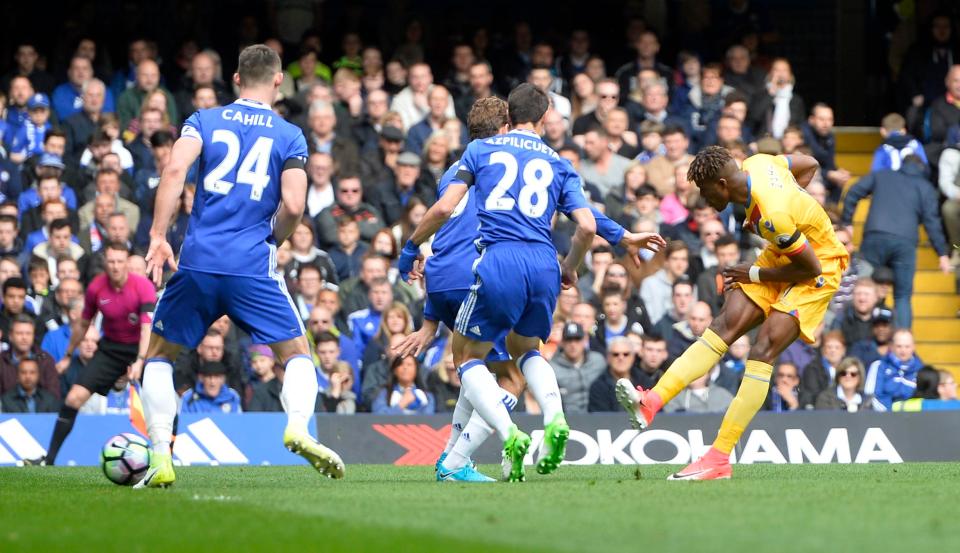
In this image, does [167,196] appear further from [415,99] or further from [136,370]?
[415,99]

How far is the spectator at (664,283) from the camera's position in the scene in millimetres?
16172

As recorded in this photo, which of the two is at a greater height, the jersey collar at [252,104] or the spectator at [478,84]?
the jersey collar at [252,104]

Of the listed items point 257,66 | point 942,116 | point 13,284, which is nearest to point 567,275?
point 257,66

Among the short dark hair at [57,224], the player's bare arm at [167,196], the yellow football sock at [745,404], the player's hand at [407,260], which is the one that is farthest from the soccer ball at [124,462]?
the short dark hair at [57,224]

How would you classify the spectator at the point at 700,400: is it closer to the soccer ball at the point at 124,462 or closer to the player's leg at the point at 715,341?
the player's leg at the point at 715,341

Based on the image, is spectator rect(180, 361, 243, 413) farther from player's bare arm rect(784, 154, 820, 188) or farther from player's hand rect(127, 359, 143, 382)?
player's bare arm rect(784, 154, 820, 188)

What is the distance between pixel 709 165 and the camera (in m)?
9.33

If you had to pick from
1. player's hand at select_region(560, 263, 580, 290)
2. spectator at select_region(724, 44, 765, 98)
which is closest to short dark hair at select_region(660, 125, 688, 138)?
spectator at select_region(724, 44, 765, 98)

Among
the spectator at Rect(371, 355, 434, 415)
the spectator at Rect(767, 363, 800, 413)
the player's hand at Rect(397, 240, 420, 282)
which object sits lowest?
the spectator at Rect(767, 363, 800, 413)

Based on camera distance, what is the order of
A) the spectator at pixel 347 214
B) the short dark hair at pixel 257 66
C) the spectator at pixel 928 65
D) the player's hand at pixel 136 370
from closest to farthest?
the short dark hair at pixel 257 66, the player's hand at pixel 136 370, the spectator at pixel 347 214, the spectator at pixel 928 65

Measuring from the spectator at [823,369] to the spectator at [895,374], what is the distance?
0.37m

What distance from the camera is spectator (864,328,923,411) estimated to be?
15.5 meters

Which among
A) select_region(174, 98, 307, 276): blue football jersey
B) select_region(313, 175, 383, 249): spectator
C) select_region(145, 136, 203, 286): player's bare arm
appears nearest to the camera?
select_region(145, 136, 203, 286): player's bare arm

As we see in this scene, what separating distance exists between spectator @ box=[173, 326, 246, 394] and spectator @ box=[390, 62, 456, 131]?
170 inches
